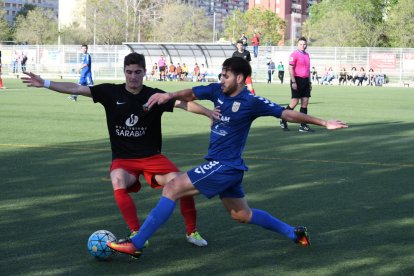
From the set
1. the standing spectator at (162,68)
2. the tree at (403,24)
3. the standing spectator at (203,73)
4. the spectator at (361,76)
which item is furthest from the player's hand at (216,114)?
the tree at (403,24)

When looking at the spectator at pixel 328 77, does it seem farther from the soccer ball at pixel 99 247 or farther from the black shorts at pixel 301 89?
the soccer ball at pixel 99 247

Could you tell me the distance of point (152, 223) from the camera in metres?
5.56

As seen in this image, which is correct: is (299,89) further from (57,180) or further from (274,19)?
(274,19)

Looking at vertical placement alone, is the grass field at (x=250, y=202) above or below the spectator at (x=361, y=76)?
below

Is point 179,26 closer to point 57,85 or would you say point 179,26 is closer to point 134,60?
point 57,85

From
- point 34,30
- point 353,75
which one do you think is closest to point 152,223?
point 353,75

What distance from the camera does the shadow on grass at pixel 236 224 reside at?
18.1 ft

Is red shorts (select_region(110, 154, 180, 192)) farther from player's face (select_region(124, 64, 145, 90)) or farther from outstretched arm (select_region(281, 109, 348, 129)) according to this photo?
outstretched arm (select_region(281, 109, 348, 129))

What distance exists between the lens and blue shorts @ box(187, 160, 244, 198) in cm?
564

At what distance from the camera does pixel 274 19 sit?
121 m

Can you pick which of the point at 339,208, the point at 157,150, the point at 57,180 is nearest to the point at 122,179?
the point at 157,150

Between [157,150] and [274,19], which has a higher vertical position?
[274,19]

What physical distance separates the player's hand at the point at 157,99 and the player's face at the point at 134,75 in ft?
1.06

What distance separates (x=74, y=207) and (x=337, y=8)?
101 metres
